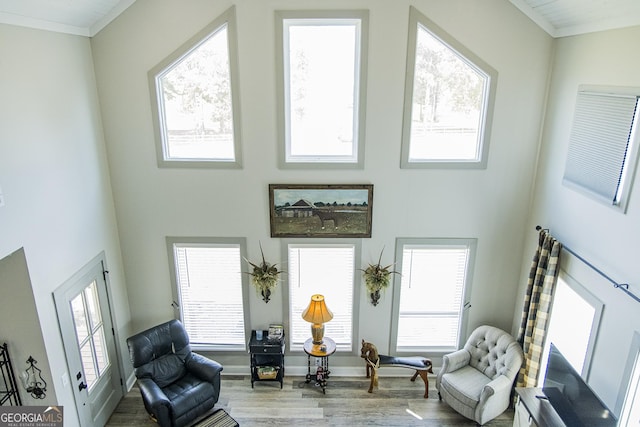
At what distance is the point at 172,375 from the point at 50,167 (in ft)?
9.65

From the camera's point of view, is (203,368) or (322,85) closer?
(322,85)

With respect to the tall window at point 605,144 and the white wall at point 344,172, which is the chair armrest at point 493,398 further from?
the tall window at point 605,144

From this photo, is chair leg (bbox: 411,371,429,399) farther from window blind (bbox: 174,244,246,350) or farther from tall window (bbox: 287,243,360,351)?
window blind (bbox: 174,244,246,350)

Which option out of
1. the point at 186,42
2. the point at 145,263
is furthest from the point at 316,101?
the point at 145,263

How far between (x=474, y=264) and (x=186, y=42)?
179 inches

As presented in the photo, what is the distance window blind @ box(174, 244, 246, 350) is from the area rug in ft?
3.35

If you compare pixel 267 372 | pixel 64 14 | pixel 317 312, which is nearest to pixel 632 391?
pixel 317 312

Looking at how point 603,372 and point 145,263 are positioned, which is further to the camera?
point 145,263

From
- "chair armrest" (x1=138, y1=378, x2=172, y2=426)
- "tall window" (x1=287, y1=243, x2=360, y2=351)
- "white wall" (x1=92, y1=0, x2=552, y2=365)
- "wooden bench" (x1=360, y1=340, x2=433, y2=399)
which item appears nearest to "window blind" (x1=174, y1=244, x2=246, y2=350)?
"white wall" (x1=92, y1=0, x2=552, y2=365)

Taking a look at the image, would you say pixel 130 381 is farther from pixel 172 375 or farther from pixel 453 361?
pixel 453 361

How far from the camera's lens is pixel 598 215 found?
4109 millimetres

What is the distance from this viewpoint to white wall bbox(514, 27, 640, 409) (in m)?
3.67

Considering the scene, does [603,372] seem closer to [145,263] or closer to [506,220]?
[506,220]

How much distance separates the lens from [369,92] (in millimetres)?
5031
